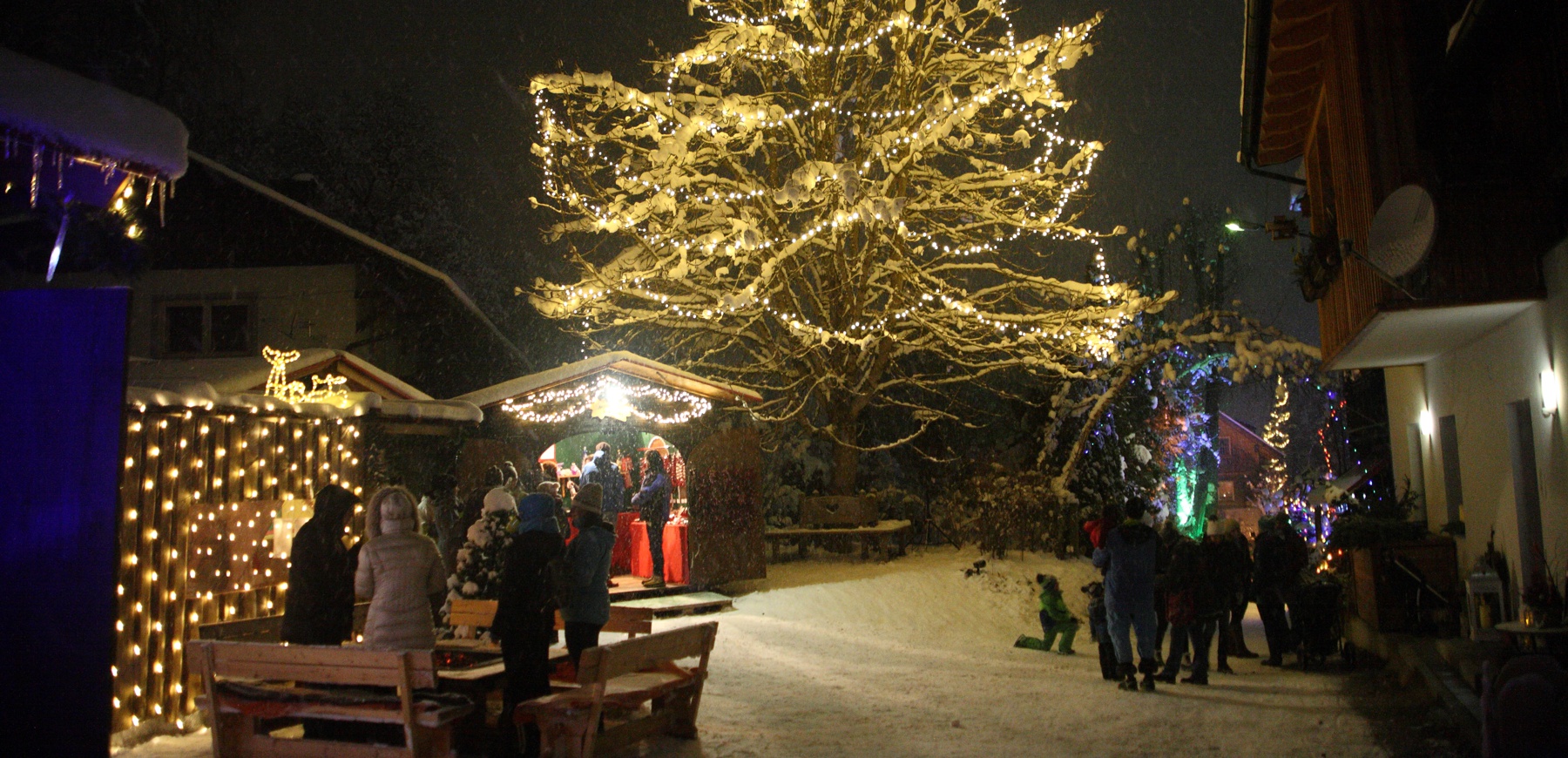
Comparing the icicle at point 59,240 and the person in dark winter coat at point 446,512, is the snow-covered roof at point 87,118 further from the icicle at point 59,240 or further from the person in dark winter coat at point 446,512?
the person in dark winter coat at point 446,512

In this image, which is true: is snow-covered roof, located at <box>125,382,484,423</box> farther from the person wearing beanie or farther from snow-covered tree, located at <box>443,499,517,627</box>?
the person wearing beanie

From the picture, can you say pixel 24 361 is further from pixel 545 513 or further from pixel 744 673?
pixel 744 673

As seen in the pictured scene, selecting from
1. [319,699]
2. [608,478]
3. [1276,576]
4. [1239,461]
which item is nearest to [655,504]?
[608,478]

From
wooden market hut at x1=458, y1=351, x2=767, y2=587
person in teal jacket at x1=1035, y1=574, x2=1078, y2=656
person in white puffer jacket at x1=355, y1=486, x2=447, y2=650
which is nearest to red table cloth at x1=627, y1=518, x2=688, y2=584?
wooden market hut at x1=458, y1=351, x2=767, y2=587

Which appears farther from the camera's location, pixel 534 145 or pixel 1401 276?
pixel 534 145

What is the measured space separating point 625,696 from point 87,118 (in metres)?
4.14

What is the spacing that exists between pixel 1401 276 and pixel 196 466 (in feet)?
29.5

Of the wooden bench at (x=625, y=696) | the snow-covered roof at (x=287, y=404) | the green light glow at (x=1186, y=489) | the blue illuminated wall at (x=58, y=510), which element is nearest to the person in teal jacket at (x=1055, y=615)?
the wooden bench at (x=625, y=696)

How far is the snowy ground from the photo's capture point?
23.6 ft

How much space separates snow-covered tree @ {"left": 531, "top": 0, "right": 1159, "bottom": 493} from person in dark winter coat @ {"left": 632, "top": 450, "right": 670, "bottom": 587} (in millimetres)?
2574

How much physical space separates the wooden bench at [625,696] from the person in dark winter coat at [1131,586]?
3879 mm

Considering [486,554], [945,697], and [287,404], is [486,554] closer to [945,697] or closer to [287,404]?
[287,404]

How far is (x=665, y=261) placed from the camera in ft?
55.1

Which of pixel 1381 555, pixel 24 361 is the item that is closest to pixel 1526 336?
pixel 1381 555
